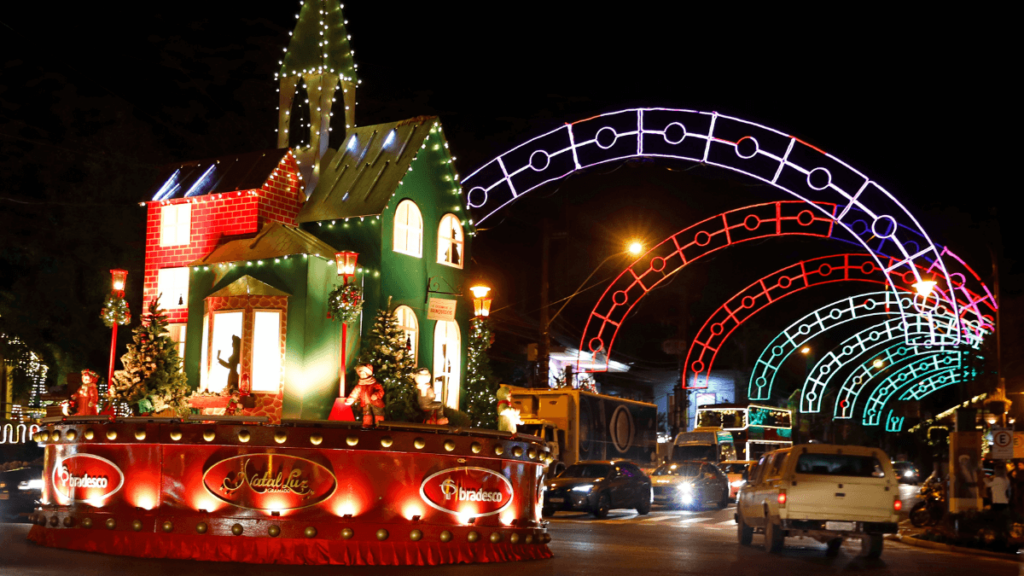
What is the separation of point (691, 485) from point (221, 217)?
19.4 metres

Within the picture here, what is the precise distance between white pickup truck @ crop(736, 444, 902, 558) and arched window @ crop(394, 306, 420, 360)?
777 centimetres

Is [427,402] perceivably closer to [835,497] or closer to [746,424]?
[835,497]

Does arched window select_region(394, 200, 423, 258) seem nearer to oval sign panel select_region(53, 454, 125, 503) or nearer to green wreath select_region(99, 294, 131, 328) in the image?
green wreath select_region(99, 294, 131, 328)

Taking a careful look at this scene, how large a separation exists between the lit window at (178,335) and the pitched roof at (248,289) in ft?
5.43

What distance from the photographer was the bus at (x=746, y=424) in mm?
47719

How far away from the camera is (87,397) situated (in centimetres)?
1811

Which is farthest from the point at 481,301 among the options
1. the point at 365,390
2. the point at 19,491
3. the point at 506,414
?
the point at 19,491

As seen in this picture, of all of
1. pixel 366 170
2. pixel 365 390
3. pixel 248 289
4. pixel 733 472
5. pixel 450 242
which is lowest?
pixel 733 472

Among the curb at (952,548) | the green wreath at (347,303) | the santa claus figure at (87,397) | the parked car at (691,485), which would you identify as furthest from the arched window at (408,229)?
the parked car at (691,485)

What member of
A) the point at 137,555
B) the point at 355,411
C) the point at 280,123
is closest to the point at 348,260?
the point at 355,411

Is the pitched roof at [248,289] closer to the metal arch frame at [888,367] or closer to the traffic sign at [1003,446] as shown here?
the traffic sign at [1003,446]

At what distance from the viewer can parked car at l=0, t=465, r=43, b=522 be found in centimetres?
2236

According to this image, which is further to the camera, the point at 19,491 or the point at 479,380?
the point at 479,380

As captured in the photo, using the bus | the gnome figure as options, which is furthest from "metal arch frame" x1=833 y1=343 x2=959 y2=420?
the gnome figure
